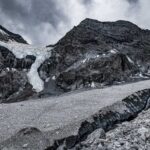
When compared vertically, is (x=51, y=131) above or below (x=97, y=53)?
below

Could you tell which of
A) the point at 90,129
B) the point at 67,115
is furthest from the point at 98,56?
the point at 90,129

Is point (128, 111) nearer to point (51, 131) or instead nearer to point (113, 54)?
point (51, 131)

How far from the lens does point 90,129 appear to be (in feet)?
63.9

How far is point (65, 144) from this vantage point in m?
17.4

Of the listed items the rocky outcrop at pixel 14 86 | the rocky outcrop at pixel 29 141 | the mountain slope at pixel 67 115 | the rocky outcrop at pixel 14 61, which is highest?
the rocky outcrop at pixel 14 61

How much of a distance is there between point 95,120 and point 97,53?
37.6m

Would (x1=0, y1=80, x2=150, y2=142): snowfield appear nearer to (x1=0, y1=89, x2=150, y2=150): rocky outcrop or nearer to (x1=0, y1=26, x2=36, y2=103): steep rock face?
(x1=0, y1=89, x2=150, y2=150): rocky outcrop

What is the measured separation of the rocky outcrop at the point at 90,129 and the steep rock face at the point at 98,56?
1047 inches

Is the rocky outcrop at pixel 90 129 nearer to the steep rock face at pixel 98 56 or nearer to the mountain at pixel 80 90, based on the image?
the mountain at pixel 80 90

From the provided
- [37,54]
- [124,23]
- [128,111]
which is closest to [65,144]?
[128,111]

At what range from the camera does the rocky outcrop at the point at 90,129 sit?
55.9ft

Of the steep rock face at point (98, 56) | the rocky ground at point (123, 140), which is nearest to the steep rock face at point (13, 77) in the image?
the steep rock face at point (98, 56)

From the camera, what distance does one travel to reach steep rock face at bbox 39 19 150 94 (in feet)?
170

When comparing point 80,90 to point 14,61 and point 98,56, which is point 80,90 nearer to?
point 98,56
